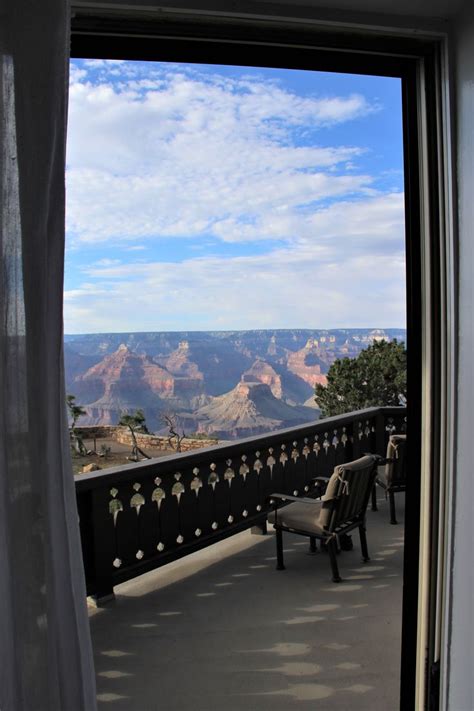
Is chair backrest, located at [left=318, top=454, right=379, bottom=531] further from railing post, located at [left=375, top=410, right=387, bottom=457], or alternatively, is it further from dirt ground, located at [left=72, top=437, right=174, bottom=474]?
dirt ground, located at [left=72, top=437, right=174, bottom=474]

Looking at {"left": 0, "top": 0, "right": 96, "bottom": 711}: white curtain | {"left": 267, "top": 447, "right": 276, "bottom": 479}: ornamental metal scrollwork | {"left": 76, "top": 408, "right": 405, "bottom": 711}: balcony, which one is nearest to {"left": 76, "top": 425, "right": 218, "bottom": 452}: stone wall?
{"left": 267, "top": 447, "right": 276, "bottom": 479}: ornamental metal scrollwork

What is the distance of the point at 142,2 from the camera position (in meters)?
1.24

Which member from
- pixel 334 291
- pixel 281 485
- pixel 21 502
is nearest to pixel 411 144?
pixel 21 502

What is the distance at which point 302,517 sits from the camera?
3.65 metres

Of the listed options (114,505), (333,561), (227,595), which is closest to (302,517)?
(333,561)

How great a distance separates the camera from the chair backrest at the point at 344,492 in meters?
3.49

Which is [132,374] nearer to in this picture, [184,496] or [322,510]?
[184,496]

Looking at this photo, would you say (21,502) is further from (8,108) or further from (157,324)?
(157,324)

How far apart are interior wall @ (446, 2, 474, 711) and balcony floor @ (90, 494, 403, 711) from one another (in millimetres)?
1026

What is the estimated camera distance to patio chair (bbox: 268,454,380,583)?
3.49 m

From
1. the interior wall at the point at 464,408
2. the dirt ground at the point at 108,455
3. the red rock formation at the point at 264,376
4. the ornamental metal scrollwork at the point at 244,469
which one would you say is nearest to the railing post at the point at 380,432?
the ornamental metal scrollwork at the point at 244,469

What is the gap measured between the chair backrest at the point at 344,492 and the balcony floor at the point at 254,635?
0.39 meters

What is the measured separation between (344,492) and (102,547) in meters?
1.52

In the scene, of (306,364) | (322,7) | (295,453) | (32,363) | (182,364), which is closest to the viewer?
(32,363)
